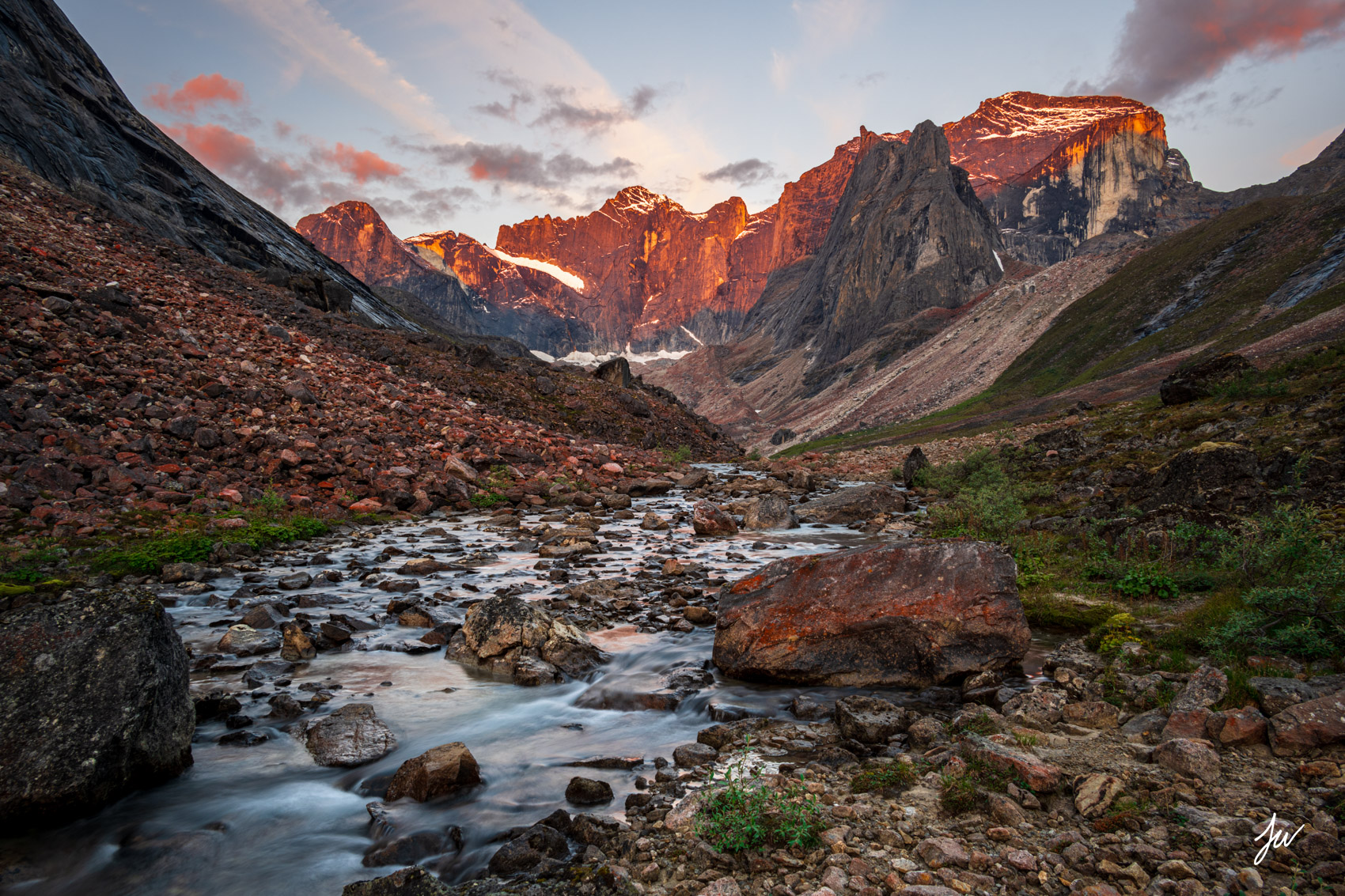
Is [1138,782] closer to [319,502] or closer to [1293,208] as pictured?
[319,502]

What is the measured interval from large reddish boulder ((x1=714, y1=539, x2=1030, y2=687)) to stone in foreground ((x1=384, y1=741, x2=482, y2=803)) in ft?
10.7

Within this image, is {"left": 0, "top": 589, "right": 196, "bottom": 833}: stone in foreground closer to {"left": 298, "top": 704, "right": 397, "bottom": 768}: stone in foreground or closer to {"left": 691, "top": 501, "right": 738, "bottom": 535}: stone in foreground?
{"left": 298, "top": 704, "right": 397, "bottom": 768}: stone in foreground

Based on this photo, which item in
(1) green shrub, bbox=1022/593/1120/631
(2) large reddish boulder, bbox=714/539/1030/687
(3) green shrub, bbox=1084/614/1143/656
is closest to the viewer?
(3) green shrub, bbox=1084/614/1143/656

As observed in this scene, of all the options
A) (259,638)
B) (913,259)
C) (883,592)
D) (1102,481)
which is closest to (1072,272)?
(913,259)

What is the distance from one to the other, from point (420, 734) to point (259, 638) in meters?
3.17

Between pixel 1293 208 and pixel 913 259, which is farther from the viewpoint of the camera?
pixel 913 259

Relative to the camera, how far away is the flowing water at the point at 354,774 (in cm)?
425

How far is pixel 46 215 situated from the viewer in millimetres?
19188

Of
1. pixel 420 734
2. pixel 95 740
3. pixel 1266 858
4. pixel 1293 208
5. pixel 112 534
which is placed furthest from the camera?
pixel 1293 208

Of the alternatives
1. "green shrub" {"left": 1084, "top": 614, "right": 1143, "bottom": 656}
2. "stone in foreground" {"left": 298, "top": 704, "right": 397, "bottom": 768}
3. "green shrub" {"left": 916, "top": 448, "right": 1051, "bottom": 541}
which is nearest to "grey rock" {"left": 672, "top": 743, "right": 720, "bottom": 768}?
"stone in foreground" {"left": 298, "top": 704, "right": 397, "bottom": 768}

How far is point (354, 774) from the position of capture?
5.44 meters
